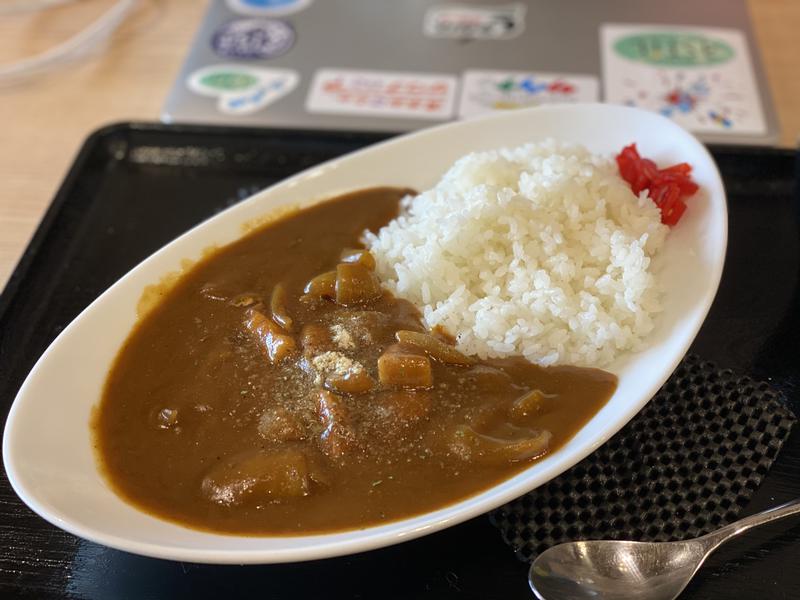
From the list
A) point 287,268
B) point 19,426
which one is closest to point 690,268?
point 287,268

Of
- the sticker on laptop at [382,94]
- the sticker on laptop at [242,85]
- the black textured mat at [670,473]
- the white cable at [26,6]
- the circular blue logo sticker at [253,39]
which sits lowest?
the black textured mat at [670,473]

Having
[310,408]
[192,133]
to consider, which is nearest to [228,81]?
[192,133]

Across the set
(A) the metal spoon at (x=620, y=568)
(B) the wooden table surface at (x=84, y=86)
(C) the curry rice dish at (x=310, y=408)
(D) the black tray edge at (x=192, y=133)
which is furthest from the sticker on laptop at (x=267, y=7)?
(A) the metal spoon at (x=620, y=568)

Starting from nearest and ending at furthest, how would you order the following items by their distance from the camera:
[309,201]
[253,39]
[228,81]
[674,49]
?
[309,201], [228,81], [674,49], [253,39]

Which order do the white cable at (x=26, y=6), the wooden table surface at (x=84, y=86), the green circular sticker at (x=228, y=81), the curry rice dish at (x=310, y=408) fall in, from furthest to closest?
the white cable at (x=26, y=6) < the green circular sticker at (x=228, y=81) < the wooden table surface at (x=84, y=86) < the curry rice dish at (x=310, y=408)

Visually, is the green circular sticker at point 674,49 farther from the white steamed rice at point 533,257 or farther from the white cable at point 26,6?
the white cable at point 26,6

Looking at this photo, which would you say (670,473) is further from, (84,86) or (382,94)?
(84,86)
